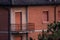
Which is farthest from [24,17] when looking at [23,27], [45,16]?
[45,16]

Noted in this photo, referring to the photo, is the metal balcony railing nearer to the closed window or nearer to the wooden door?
the wooden door

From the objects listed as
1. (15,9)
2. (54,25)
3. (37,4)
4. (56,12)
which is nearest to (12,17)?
(15,9)

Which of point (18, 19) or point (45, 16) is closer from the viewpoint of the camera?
point (18, 19)

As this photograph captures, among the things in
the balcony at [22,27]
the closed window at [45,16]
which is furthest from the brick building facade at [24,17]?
the closed window at [45,16]

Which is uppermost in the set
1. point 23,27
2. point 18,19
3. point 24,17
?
point 24,17

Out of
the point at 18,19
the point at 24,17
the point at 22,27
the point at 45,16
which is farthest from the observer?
the point at 45,16

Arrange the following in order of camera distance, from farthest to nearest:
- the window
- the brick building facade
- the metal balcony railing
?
the window
the metal balcony railing
the brick building facade

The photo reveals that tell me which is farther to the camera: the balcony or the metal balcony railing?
the metal balcony railing

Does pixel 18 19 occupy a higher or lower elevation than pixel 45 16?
lower

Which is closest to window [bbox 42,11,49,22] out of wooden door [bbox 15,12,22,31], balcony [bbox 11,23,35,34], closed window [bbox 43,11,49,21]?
closed window [bbox 43,11,49,21]

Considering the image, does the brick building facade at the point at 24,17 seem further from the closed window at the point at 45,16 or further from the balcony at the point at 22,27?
the closed window at the point at 45,16

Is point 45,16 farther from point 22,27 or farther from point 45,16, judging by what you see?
point 22,27

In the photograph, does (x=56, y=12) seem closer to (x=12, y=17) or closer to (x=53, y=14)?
(x=53, y=14)

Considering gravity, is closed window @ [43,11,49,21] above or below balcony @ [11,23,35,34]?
above
